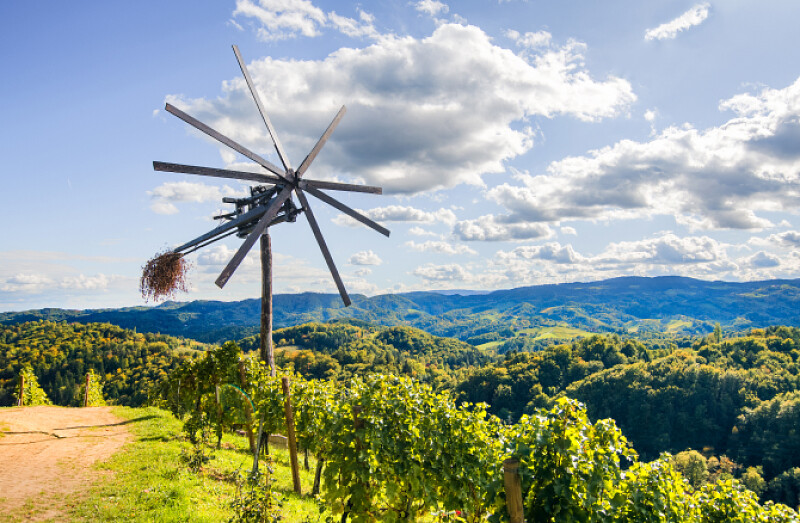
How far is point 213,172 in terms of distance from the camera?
11.4 m

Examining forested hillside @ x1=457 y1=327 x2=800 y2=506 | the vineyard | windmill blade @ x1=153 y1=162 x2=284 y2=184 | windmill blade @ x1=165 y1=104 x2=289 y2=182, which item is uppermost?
windmill blade @ x1=165 y1=104 x2=289 y2=182

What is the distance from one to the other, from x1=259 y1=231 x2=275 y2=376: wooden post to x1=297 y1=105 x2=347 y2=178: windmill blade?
2683mm

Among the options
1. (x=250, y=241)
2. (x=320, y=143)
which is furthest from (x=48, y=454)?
(x=320, y=143)

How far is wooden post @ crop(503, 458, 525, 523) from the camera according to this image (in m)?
6.21

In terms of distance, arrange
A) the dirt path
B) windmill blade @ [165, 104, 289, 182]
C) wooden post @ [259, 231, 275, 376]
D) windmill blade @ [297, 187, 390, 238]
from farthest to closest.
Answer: wooden post @ [259, 231, 275, 376] < windmill blade @ [297, 187, 390, 238] < windmill blade @ [165, 104, 289, 182] < the dirt path

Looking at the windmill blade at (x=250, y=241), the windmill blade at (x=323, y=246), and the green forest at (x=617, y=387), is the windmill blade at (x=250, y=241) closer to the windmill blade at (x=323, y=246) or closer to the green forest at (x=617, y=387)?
the windmill blade at (x=323, y=246)

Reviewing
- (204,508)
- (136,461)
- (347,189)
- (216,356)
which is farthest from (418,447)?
(216,356)

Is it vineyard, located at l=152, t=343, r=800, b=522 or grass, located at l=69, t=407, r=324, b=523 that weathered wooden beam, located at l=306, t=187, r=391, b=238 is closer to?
vineyard, located at l=152, t=343, r=800, b=522

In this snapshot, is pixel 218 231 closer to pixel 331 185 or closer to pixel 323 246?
pixel 323 246

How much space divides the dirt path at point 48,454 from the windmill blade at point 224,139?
9.64 metres

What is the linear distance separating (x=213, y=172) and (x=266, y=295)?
5155mm

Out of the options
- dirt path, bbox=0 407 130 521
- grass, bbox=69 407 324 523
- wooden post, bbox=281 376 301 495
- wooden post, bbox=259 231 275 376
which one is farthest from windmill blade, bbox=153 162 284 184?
dirt path, bbox=0 407 130 521

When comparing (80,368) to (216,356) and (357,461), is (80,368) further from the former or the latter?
(357,461)

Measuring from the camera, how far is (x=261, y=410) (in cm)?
1385
